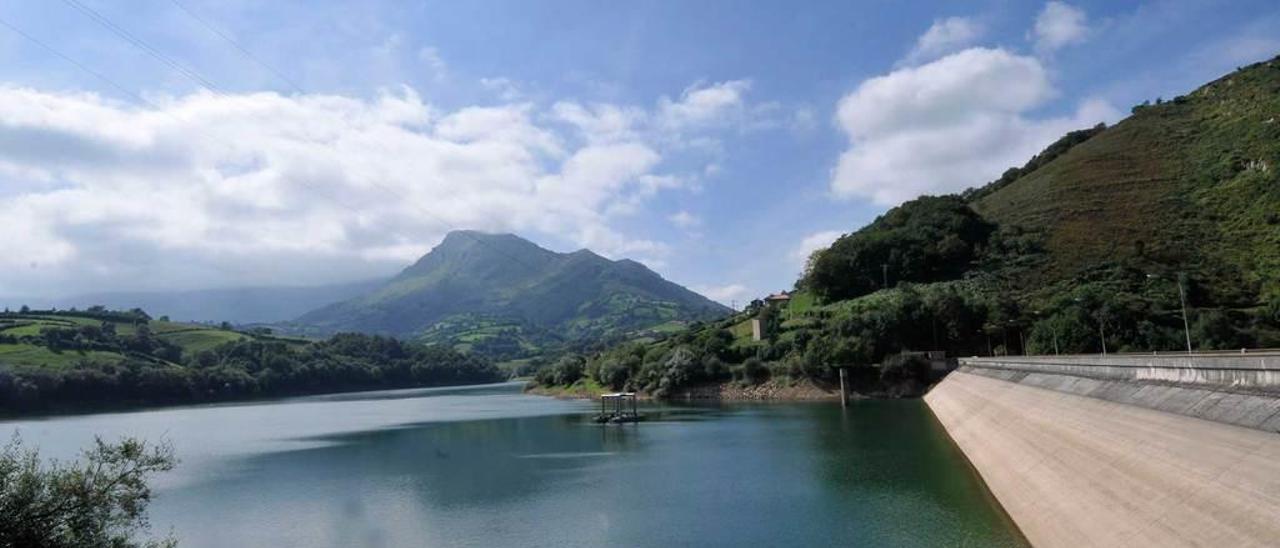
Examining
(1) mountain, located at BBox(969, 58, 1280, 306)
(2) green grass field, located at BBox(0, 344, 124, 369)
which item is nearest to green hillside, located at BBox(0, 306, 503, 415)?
(2) green grass field, located at BBox(0, 344, 124, 369)

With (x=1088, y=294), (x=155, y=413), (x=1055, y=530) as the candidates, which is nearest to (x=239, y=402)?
(x=155, y=413)

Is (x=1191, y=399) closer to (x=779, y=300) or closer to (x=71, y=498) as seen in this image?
(x=71, y=498)

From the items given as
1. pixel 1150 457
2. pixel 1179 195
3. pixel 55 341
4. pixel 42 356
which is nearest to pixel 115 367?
pixel 42 356

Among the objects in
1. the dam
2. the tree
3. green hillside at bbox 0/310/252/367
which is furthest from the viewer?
green hillside at bbox 0/310/252/367

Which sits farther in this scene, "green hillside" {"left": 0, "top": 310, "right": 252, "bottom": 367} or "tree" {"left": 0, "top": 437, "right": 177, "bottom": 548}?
"green hillside" {"left": 0, "top": 310, "right": 252, "bottom": 367}

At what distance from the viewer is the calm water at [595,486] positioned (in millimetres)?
30609

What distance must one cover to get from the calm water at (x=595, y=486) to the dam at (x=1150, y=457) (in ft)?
7.30

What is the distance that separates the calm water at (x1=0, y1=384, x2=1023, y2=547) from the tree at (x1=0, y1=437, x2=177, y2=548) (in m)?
11.0

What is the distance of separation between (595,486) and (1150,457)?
27.5m

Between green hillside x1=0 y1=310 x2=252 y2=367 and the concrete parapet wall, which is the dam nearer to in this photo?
the concrete parapet wall

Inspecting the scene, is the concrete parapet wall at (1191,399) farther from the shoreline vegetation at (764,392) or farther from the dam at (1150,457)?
the shoreline vegetation at (764,392)

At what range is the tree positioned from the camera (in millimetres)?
19188

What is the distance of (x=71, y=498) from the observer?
20.0 meters

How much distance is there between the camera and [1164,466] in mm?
19797
